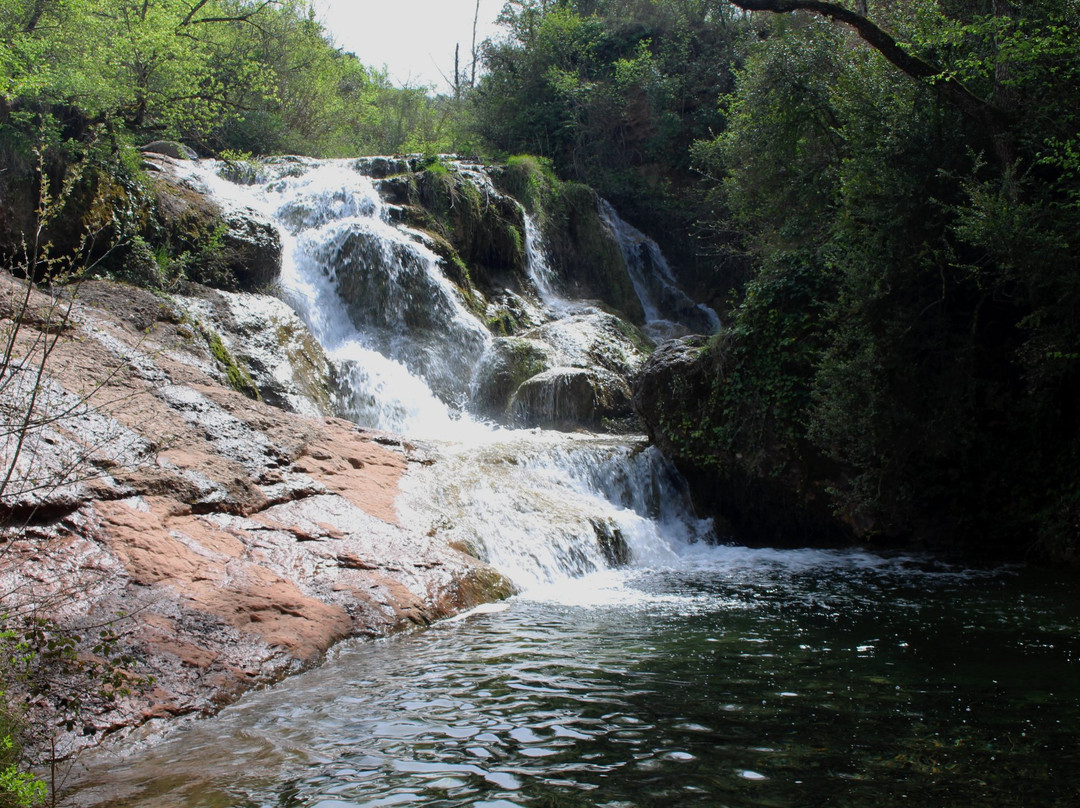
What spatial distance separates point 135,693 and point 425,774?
75.7 inches

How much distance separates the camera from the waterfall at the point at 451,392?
30.0 ft

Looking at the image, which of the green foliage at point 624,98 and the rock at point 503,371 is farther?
the green foliage at point 624,98

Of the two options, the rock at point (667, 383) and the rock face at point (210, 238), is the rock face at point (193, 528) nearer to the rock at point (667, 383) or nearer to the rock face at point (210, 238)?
the rock face at point (210, 238)

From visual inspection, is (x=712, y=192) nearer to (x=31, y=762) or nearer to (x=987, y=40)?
(x=987, y=40)

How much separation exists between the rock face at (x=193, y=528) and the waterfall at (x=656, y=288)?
13.9 metres

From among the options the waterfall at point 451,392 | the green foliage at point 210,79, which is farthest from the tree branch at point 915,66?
the green foliage at point 210,79

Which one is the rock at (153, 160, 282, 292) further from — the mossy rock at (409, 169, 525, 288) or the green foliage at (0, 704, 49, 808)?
the green foliage at (0, 704, 49, 808)

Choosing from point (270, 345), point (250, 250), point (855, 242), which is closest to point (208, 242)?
point (250, 250)

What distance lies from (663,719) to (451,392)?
37.1 ft

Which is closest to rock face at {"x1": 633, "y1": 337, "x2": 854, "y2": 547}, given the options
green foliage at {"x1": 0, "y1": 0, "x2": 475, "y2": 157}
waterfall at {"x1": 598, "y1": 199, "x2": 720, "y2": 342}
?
green foliage at {"x1": 0, "y1": 0, "x2": 475, "y2": 157}

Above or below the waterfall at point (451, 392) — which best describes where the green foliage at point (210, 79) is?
above

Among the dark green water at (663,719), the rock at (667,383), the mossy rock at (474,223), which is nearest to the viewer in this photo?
the dark green water at (663,719)

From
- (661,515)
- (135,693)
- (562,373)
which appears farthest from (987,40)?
(135,693)

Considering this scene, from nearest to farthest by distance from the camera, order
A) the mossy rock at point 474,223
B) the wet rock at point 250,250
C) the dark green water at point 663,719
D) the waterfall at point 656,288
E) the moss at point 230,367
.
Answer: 1. the dark green water at point 663,719
2. the moss at point 230,367
3. the wet rock at point 250,250
4. the mossy rock at point 474,223
5. the waterfall at point 656,288
